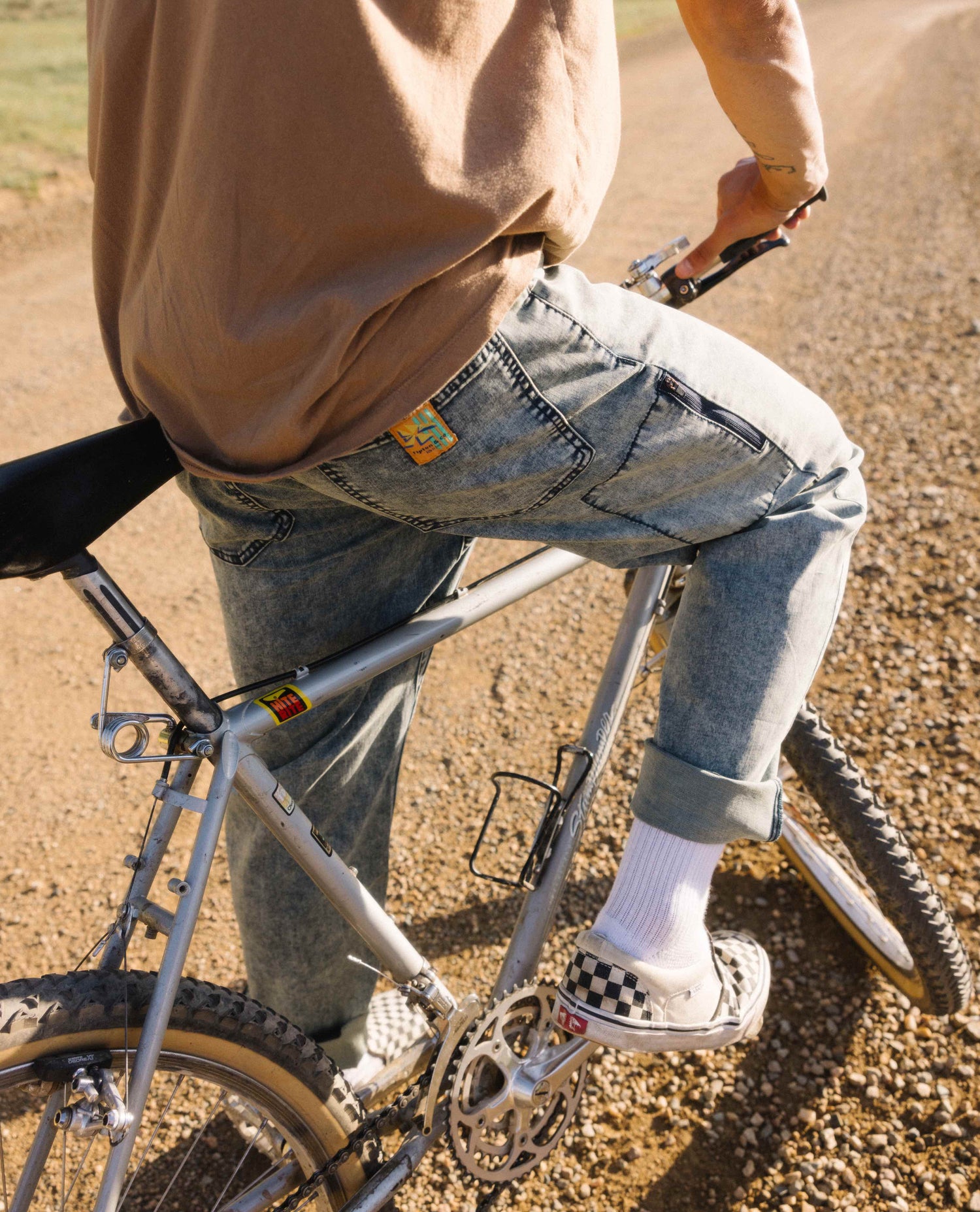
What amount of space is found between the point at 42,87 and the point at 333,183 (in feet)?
36.9

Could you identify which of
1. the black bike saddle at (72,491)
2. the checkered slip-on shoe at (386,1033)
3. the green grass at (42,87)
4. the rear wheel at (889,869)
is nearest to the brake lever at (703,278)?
the rear wheel at (889,869)

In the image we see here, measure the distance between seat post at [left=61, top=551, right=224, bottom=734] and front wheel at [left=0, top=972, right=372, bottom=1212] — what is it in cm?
36

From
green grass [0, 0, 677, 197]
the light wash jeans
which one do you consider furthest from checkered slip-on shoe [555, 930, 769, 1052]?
green grass [0, 0, 677, 197]

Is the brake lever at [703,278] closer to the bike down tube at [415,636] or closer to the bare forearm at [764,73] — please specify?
the bare forearm at [764,73]

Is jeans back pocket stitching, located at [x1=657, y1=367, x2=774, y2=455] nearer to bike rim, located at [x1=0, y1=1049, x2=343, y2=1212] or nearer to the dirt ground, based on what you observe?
bike rim, located at [x1=0, y1=1049, x2=343, y2=1212]

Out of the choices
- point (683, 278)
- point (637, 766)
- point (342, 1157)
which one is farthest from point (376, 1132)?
point (683, 278)

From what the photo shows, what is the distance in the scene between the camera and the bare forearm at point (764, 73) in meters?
1.27

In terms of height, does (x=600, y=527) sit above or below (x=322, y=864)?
above

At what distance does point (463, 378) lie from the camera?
1.14m

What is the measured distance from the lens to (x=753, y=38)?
1.28 m

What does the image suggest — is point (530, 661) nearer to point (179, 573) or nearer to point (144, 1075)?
point (179, 573)

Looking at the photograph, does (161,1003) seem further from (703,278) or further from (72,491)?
(703,278)

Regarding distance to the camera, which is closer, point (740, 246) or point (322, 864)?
point (322, 864)

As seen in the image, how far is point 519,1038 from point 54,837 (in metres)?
1.55
